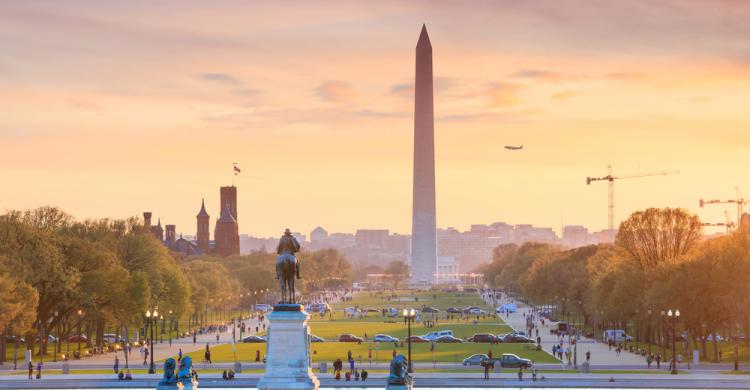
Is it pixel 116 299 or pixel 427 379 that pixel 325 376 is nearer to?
pixel 427 379

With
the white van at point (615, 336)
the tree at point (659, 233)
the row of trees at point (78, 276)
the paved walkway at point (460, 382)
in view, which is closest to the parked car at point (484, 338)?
the white van at point (615, 336)

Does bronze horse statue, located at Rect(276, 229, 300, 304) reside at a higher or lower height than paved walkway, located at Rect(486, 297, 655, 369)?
higher

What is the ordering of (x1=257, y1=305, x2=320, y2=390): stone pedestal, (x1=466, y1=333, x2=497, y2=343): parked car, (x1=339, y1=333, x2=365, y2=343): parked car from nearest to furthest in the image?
(x1=257, y1=305, x2=320, y2=390): stone pedestal
(x1=339, y1=333, x2=365, y2=343): parked car
(x1=466, y1=333, x2=497, y2=343): parked car

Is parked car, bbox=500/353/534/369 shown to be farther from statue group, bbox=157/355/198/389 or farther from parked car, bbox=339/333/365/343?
statue group, bbox=157/355/198/389

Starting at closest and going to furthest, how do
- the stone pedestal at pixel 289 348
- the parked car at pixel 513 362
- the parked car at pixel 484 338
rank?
the stone pedestal at pixel 289 348 → the parked car at pixel 513 362 → the parked car at pixel 484 338

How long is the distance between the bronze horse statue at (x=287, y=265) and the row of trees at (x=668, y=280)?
156 feet

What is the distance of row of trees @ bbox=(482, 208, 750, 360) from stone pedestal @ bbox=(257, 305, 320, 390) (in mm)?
48233

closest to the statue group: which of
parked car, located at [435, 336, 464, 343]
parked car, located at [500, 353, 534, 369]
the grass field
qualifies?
the grass field

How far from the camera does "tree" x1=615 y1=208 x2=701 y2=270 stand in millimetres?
110125

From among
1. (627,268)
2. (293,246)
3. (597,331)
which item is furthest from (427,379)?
(597,331)

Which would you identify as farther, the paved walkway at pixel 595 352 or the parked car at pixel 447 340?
the parked car at pixel 447 340

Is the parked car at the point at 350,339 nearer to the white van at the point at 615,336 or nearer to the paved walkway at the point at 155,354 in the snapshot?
the paved walkway at the point at 155,354

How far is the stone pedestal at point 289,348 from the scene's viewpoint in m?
39.5

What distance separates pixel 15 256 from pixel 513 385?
40.3 meters
